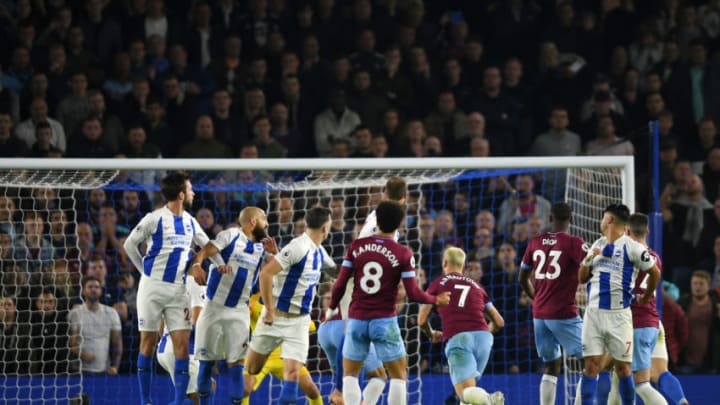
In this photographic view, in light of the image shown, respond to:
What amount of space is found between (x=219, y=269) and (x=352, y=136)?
4881mm

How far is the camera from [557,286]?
9.82 metres

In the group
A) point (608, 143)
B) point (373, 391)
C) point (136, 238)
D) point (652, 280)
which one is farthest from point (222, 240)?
point (608, 143)

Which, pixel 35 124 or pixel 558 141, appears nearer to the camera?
pixel 35 124

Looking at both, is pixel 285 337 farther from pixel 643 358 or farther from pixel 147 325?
pixel 643 358

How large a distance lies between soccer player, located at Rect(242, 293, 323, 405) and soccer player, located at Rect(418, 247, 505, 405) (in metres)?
1.01

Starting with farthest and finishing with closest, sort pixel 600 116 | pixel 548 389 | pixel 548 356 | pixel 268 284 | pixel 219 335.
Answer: pixel 600 116, pixel 548 356, pixel 548 389, pixel 219 335, pixel 268 284

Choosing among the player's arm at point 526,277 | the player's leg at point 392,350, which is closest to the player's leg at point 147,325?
the player's leg at point 392,350

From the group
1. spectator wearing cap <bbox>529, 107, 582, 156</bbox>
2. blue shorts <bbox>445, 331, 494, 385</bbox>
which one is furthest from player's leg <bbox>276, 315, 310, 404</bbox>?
spectator wearing cap <bbox>529, 107, 582, 156</bbox>

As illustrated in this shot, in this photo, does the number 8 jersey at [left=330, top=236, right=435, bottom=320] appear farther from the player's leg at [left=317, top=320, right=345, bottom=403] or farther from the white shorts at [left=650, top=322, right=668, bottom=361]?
the white shorts at [left=650, top=322, right=668, bottom=361]

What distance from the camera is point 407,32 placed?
595 inches

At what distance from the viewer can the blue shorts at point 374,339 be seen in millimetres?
8781

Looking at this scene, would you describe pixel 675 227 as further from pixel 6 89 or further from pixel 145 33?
pixel 6 89

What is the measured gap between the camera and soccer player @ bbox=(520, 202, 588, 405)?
9.81 meters

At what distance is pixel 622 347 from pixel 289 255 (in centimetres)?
260
